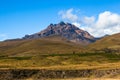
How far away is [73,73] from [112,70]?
15.8 meters

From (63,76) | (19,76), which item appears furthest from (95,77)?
(19,76)

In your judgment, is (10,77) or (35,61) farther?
(35,61)

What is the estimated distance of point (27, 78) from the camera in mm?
121812

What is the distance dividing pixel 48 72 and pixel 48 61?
67.9 metres

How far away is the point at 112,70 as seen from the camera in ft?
409

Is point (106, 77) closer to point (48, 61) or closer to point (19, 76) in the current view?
point (19, 76)

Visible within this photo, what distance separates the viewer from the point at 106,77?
392ft

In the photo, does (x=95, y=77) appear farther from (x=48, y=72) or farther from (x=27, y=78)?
(x=27, y=78)

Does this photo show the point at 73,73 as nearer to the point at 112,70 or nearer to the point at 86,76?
the point at 86,76

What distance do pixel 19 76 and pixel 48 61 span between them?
234 ft

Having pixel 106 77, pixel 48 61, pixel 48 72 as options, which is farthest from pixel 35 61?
pixel 106 77

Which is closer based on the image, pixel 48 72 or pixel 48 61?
pixel 48 72

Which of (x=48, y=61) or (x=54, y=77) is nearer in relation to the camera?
(x=54, y=77)

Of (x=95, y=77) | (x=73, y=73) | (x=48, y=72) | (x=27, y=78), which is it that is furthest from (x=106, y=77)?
(x=27, y=78)
